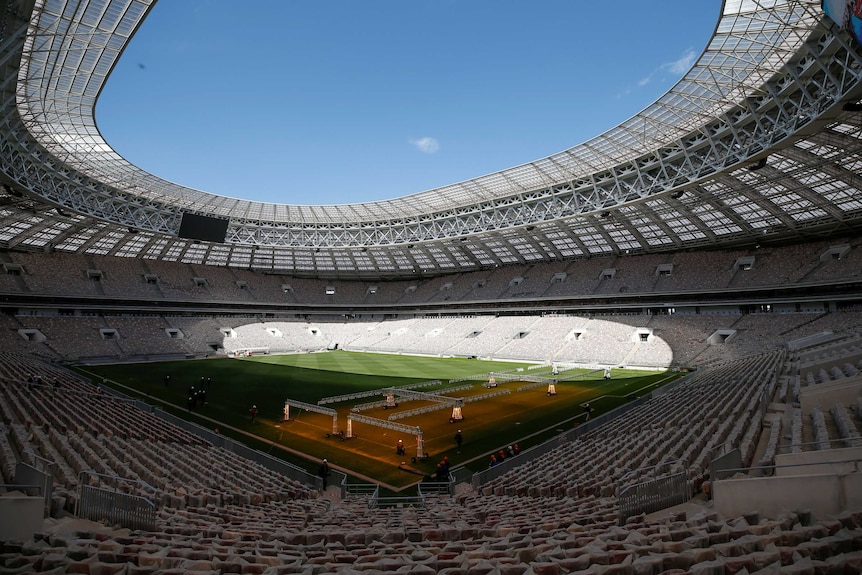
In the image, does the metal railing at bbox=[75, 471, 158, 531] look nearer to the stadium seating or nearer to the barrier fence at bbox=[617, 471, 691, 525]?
the stadium seating

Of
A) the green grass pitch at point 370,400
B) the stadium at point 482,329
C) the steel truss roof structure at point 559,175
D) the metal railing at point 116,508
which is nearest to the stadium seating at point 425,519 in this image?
the stadium at point 482,329

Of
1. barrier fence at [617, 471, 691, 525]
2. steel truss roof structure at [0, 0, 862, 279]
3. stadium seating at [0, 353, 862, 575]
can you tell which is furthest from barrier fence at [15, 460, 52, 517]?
steel truss roof structure at [0, 0, 862, 279]

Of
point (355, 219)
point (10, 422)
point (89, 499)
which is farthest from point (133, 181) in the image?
point (89, 499)

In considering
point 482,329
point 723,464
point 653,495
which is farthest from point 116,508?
point 482,329

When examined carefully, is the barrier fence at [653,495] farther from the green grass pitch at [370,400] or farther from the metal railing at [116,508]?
the green grass pitch at [370,400]

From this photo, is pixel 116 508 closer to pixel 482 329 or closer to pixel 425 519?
pixel 425 519

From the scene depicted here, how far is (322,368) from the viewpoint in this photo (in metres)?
47.4

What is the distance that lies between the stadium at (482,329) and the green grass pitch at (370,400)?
70 cm

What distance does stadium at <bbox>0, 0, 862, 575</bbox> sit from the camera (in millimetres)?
6977

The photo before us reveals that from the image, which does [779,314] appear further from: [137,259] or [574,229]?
[137,259]

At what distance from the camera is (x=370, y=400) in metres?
32.3

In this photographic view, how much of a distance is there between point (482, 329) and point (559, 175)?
1072 inches

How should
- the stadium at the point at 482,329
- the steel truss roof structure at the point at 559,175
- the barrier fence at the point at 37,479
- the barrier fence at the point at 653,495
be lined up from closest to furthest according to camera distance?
the stadium at the point at 482,329 → the barrier fence at the point at 37,479 → the barrier fence at the point at 653,495 → the steel truss roof structure at the point at 559,175

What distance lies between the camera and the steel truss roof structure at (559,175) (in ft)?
71.6
